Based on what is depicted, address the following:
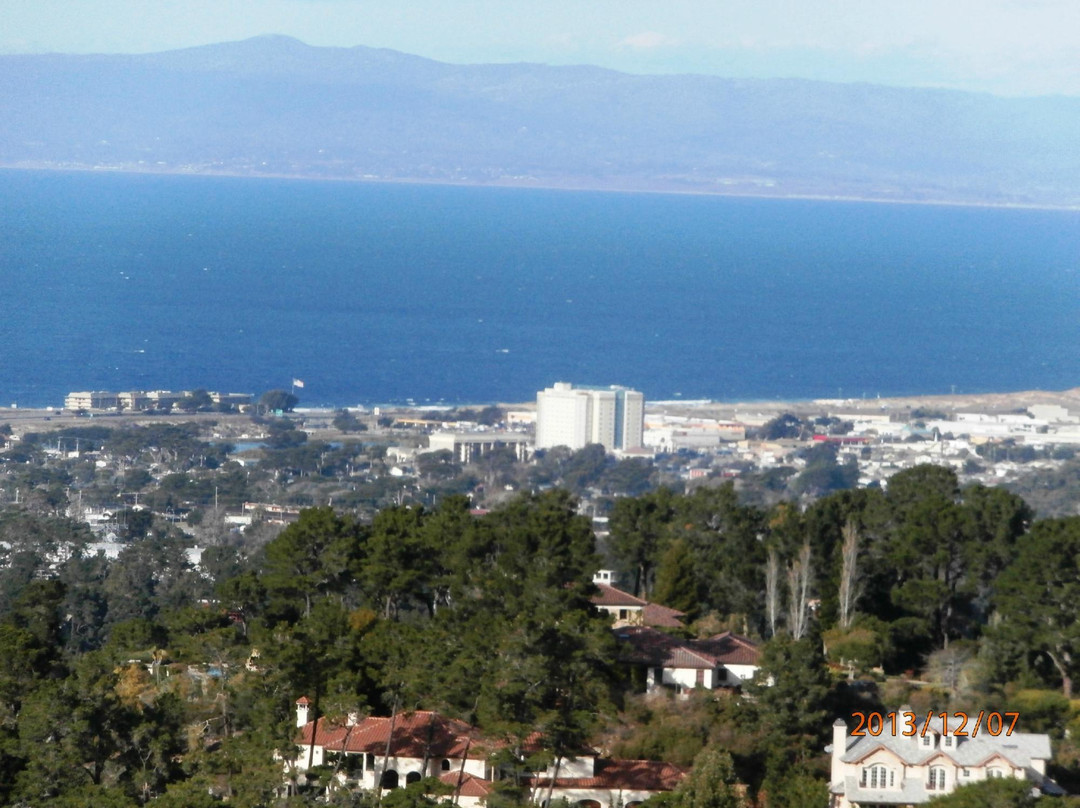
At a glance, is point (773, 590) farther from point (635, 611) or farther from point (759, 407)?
point (759, 407)

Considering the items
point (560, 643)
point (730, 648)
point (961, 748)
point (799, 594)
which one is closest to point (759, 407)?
point (799, 594)

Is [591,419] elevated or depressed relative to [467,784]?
elevated

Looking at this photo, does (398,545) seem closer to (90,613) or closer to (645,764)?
(645,764)

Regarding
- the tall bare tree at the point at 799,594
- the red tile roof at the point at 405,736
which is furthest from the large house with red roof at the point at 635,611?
the red tile roof at the point at 405,736

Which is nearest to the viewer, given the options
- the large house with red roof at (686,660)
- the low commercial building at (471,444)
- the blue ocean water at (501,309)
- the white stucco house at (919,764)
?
the white stucco house at (919,764)

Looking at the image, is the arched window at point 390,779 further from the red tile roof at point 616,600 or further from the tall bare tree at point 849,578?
the tall bare tree at point 849,578

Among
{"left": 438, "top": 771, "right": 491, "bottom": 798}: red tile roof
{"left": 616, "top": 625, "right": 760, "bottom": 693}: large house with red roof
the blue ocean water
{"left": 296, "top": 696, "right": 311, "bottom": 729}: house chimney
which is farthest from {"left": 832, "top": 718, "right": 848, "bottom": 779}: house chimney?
the blue ocean water

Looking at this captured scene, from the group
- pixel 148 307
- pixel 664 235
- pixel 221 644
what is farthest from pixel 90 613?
pixel 664 235

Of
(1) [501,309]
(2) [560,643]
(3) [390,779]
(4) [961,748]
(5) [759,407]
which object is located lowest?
(3) [390,779]
